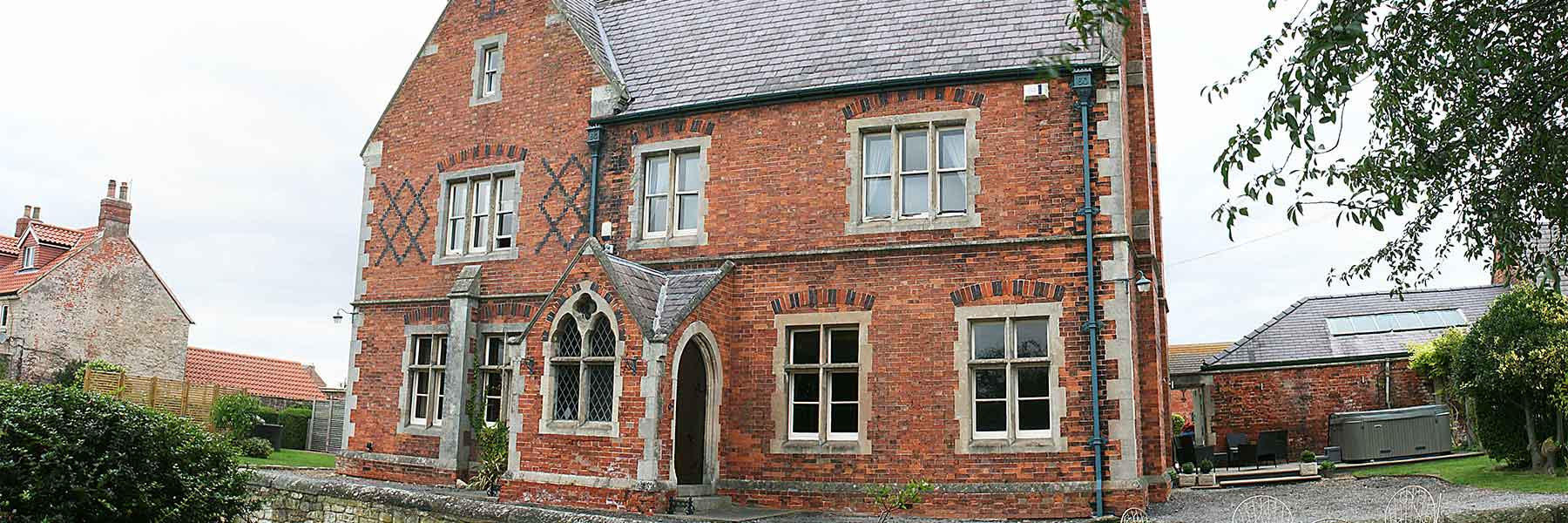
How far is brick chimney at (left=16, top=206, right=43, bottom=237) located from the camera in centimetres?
3947

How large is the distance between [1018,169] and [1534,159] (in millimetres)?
7375

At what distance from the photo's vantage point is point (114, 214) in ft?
123

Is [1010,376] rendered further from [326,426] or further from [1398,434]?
[326,426]

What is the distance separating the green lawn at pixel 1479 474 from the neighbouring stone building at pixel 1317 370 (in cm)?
293

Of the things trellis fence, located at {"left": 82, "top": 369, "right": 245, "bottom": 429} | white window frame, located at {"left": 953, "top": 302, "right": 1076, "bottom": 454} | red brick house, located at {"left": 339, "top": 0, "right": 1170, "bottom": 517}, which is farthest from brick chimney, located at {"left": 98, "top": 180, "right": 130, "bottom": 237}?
white window frame, located at {"left": 953, "top": 302, "right": 1076, "bottom": 454}

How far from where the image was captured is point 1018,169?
1498 centimetres

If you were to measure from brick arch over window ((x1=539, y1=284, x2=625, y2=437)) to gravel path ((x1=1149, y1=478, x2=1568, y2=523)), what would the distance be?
693 cm

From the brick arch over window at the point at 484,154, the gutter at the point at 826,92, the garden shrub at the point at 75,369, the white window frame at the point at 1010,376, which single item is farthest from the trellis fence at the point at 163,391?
the white window frame at the point at 1010,376

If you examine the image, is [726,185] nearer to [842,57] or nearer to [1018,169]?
[842,57]

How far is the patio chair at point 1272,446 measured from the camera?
68.9ft

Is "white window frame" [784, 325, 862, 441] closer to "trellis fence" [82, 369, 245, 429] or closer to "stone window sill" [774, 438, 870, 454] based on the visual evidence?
"stone window sill" [774, 438, 870, 454]

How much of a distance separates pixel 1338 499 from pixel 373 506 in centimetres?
1281

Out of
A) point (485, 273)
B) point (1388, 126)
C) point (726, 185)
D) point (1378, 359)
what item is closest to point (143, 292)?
point (485, 273)

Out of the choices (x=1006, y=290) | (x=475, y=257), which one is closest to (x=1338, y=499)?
(x=1006, y=290)
